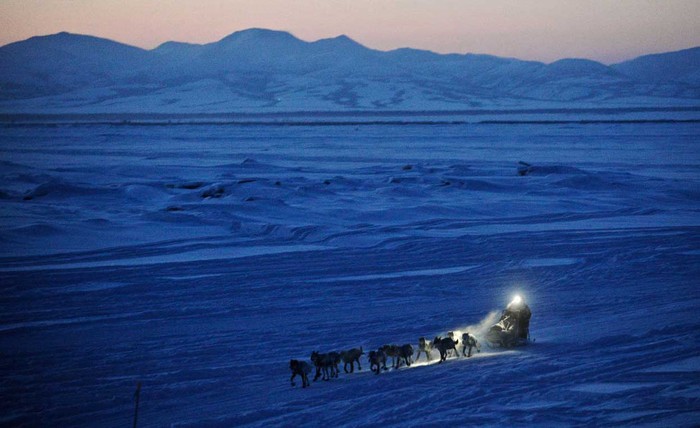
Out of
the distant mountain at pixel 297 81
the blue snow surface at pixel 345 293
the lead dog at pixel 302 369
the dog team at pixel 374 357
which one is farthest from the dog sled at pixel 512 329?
the distant mountain at pixel 297 81

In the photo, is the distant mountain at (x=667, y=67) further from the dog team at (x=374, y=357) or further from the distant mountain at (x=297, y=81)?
the dog team at (x=374, y=357)

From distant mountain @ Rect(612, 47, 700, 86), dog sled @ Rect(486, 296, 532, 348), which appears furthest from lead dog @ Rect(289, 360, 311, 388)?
distant mountain @ Rect(612, 47, 700, 86)

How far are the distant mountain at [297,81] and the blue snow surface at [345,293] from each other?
6739 cm

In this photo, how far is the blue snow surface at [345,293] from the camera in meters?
6.26

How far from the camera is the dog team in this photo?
6598mm

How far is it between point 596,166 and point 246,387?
72.0ft

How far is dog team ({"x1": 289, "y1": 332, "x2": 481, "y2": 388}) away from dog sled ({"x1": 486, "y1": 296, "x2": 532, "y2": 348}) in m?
0.30

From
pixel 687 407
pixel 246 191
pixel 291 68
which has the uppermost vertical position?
pixel 291 68

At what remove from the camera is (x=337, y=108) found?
85812 millimetres

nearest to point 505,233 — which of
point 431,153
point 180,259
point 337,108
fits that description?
point 180,259

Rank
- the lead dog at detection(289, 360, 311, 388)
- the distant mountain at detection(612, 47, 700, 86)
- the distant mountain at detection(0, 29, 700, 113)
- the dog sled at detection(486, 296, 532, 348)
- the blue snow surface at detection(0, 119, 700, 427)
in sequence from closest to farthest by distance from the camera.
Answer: the blue snow surface at detection(0, 119, 700, 427) → the lead dog at detection(289, 360, 311, 388) → the dog sled at detection(486, 296, 532, 348) → the distant mountain at detection(0, 29, 700, 113) → the distant mountain at detection(612, 47, 700, 86)

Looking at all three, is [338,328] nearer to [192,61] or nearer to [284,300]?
[284,300]

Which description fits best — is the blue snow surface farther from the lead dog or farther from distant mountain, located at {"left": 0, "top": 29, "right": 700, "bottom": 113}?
distant mountain, located at {"left": 0, "top": 29, "right": 700, "bottom": 113}

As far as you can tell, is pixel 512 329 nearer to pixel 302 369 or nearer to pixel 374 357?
pixel 374 357
